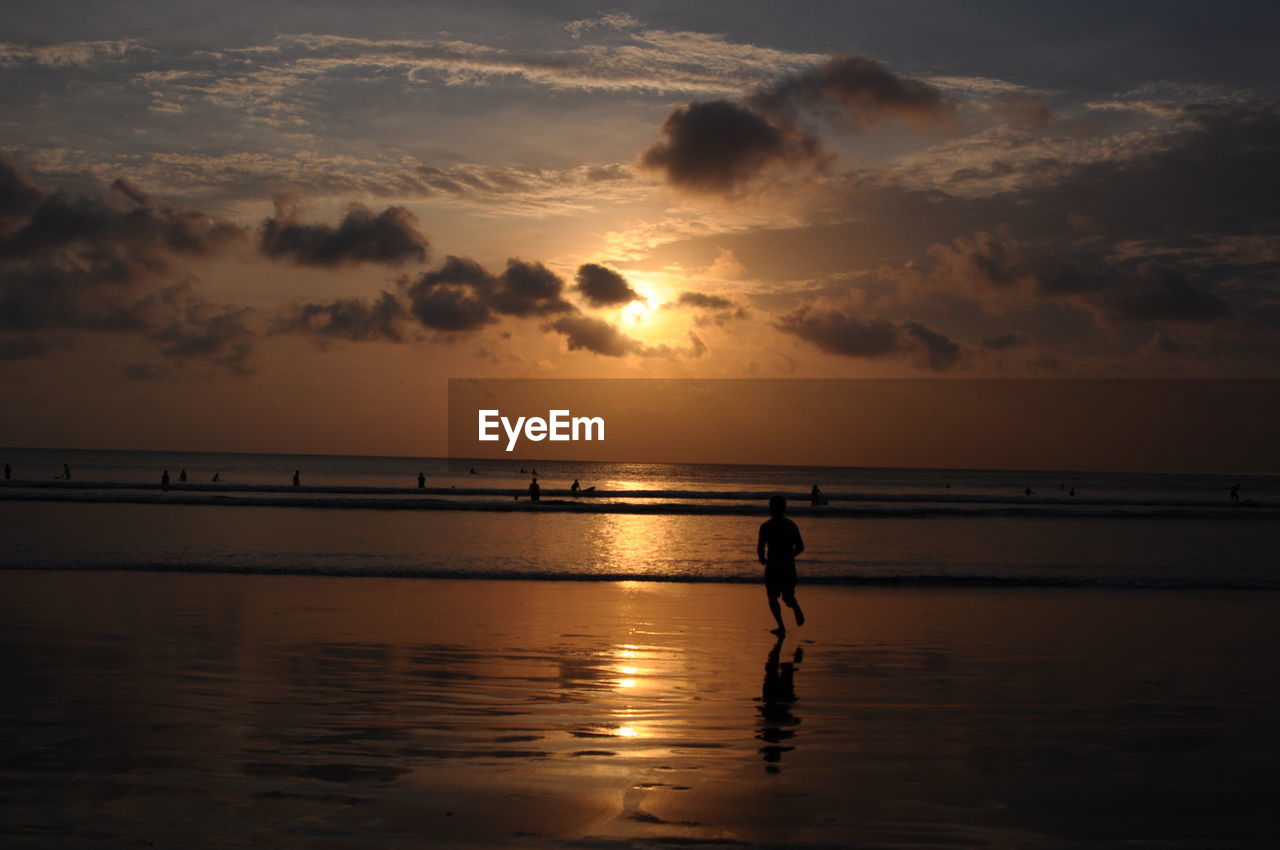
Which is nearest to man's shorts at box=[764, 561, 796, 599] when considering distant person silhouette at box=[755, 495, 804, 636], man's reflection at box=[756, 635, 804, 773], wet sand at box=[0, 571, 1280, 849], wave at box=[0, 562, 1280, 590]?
distant person silhouette at box=[755, 495, 804, 636]

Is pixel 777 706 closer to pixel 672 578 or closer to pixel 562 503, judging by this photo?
pixel 672 578

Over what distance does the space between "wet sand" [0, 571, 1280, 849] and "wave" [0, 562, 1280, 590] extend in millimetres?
5761

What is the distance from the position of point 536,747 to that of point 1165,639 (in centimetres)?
1051

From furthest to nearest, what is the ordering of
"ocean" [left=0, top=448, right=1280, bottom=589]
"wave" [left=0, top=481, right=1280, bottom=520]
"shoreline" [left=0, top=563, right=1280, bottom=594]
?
1. "wave" [left=0, top=481, right=1280, bottom=520]
2. "ocean" [left=0, top=448, right=1280, bottom=589]
3. "shoreline" [left=0, top=563, right=1280, bottom=594]

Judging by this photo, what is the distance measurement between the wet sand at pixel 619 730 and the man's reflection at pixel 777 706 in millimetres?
35

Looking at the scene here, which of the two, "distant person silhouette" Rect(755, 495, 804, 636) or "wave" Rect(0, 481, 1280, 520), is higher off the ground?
"wave" Rect(0, 481, 1280, 520)

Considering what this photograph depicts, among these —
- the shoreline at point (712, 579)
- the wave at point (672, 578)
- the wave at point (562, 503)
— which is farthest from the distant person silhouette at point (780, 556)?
the wave at point (562, 503)

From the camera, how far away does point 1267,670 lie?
461 inches

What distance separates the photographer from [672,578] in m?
21.9

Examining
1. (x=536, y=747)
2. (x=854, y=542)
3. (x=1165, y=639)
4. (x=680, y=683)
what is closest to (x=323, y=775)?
(x=536, y=747)

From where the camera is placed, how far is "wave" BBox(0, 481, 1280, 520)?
54.2m

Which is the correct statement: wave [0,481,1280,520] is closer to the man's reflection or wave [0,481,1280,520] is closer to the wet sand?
the wet sand

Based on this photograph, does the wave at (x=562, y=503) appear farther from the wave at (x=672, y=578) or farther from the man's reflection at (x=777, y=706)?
the man's reflection at (x=777, y=706)

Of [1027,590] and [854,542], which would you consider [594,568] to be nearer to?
[1027,590]
